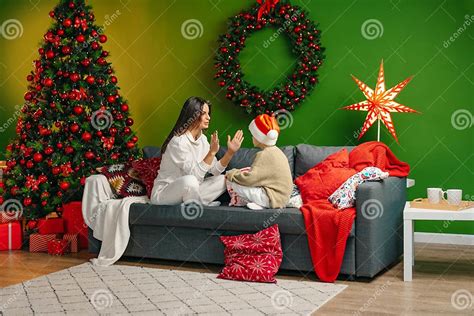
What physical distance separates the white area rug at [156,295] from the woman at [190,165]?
0.57 m

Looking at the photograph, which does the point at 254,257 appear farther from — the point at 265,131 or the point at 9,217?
the point at 9,217

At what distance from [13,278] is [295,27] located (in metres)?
3.04

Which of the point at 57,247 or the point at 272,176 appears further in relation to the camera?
the point at 57,247

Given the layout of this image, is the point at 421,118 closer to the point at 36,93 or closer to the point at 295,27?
the point at 295,27

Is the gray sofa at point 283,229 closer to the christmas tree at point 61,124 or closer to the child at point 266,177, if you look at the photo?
the child at point 266,177

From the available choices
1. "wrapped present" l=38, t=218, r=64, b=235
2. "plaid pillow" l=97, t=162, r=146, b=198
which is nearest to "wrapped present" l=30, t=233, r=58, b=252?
"wrapped present" l=38, t=218, r=64, b=235

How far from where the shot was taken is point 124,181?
17.3 ft

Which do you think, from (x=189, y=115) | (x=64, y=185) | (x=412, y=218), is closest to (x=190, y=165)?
(x=189, y=115)

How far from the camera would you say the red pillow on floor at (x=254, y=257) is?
4312 mm

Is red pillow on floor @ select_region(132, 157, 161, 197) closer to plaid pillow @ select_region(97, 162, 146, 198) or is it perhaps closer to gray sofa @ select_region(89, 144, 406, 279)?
plaid pillow @ select_region(97, 162, 146, 198)

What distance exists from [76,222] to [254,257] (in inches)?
73.1

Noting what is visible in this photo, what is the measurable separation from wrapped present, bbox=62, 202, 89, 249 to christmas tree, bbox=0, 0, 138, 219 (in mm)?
162

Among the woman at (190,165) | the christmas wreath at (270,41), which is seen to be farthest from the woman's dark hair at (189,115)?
the christmas wreath at (270,41)

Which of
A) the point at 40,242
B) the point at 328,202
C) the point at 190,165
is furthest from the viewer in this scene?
the point at 40,242
